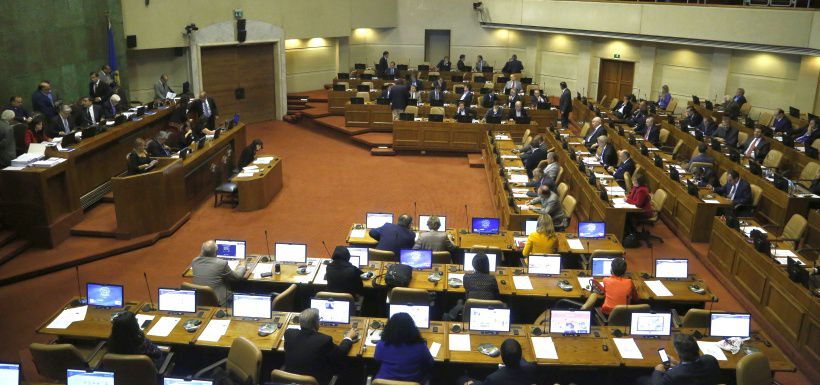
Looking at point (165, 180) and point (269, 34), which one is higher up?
point (269, 34)

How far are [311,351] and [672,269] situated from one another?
4883mm

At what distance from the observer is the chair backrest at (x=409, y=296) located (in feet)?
24.6

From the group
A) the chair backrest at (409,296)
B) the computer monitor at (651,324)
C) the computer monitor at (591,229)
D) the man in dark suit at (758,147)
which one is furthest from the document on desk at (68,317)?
the man in dark suit at (758,147)

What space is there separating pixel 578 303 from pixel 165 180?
7.34 meters

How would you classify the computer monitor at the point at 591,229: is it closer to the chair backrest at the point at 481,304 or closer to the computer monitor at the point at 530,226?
the computer monitor at the point at 530,226

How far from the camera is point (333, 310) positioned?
711 cm

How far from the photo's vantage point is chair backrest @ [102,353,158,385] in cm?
590

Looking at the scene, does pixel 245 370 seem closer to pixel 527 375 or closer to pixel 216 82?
pixel 527 375

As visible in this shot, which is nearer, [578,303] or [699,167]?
[578,303]

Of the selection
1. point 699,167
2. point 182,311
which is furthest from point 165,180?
point 699,167

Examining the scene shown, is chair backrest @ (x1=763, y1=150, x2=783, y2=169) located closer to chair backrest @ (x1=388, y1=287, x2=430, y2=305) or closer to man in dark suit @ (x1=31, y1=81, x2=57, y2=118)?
chair backrest @ (x1=388, y1=287, x2=430, y2=305)

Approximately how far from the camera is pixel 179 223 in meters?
12.0

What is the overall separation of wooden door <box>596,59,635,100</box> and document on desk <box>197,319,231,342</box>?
1883cm

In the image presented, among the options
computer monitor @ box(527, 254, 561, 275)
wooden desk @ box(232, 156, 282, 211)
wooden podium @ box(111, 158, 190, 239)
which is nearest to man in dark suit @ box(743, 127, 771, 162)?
computer monitor @ box(527, 254, 561, 275)
